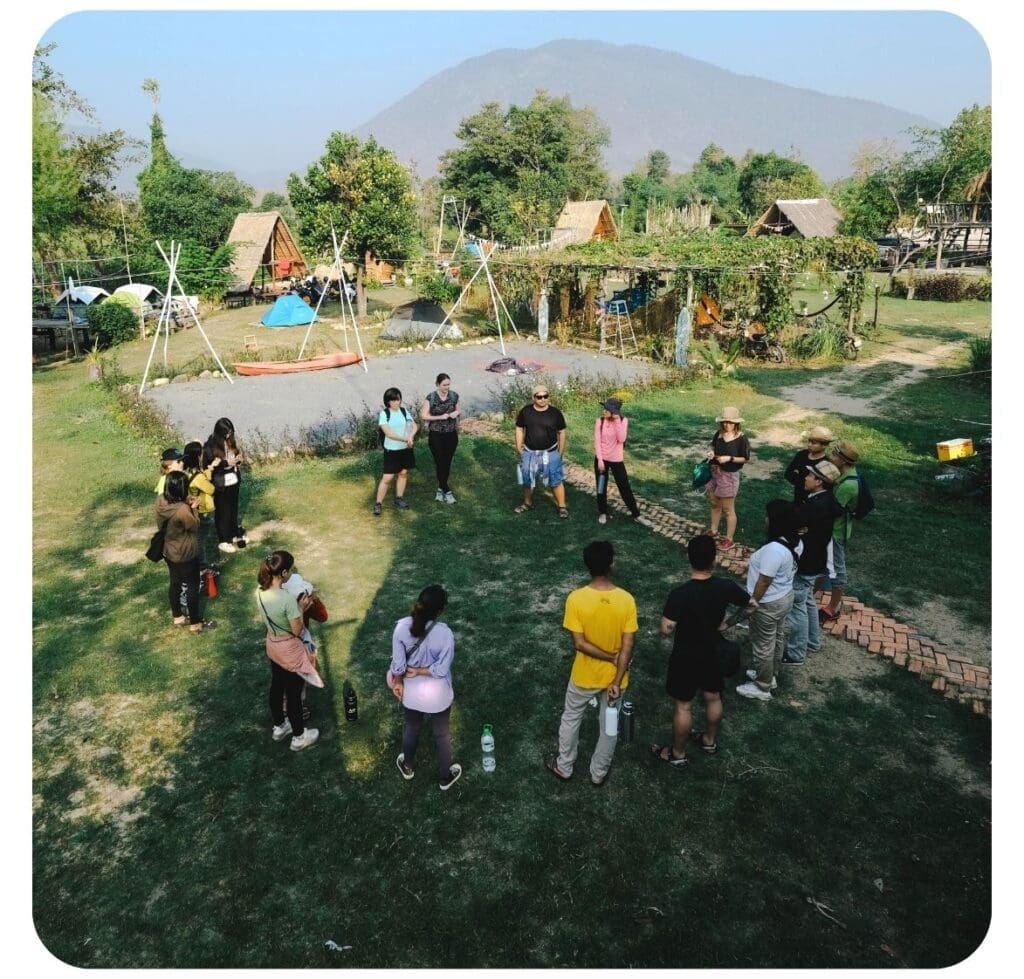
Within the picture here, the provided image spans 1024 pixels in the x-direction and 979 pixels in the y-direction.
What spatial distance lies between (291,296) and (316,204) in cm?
348

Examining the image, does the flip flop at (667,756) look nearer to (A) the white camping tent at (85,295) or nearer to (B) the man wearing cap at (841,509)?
(B) the man wearing cap at (841,509)

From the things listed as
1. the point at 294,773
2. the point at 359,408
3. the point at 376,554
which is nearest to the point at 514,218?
the point at 359,408

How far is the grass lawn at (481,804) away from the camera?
3668 mm

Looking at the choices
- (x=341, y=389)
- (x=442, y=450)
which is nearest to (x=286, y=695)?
(x=442, y=450)

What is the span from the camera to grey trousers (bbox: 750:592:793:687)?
5.07 meters

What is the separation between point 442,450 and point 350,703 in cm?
457

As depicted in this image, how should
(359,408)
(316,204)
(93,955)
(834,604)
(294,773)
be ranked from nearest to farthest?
(93,955), (294,773), (834,604), (359,408), (316,204)

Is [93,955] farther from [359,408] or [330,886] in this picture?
[359,408]

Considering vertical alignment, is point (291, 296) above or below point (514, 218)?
below

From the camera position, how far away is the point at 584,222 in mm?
43938

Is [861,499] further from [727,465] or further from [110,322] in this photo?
[110,322]

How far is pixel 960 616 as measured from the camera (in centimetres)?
666

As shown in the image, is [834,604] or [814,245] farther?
[814,245]

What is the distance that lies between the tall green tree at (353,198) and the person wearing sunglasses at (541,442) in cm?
1961
